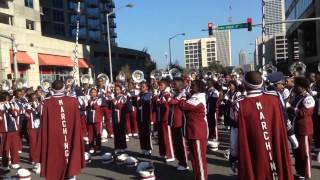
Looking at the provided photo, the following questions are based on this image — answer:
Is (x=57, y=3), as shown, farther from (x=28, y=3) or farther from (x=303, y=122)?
(x=303, y=122)

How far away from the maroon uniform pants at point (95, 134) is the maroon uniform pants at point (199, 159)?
504 cm

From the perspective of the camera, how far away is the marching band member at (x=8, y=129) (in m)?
11.0

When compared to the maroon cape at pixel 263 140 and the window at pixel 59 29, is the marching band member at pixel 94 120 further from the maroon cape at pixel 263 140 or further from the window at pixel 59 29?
the window at pixel 59 29

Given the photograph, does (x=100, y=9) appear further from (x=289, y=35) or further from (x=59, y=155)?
(x=59, y=155)

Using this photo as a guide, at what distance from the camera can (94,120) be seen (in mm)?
12734

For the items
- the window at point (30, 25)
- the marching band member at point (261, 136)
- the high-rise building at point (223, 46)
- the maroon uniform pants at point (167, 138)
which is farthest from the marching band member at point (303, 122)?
the high-rise building at point (223, 46)

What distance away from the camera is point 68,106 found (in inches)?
313

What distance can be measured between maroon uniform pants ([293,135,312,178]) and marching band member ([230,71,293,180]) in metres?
2.83

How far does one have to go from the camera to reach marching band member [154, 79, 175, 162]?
10652 millimetres

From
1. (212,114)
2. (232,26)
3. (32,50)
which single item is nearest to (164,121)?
(212,114)

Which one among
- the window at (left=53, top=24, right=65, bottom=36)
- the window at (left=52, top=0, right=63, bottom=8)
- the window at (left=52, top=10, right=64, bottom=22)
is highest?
the window at (left=52, top=0, right=63, bottom=8)

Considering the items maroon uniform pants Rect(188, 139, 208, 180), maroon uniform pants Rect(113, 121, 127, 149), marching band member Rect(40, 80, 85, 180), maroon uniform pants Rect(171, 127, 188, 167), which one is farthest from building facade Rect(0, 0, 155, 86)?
maroon uniform pants Rect(188, 139, 208, 180)

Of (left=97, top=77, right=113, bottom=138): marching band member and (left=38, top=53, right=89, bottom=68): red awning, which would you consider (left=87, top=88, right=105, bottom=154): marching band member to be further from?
(left=38, top=53, right=89, bottom=68): red awning

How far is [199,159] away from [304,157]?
6.17ft
